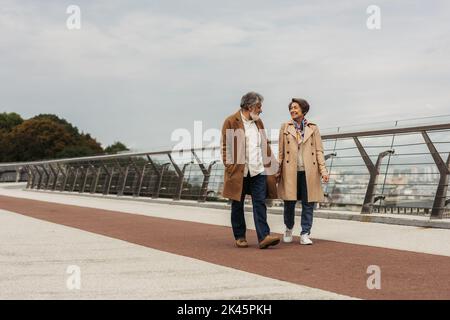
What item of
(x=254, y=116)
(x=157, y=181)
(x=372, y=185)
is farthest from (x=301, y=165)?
(x=157, y=181)

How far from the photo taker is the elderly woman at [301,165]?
7.68 meters

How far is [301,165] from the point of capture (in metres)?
7.78

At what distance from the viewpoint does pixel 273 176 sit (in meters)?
7.68

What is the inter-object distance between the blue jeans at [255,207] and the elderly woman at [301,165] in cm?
32

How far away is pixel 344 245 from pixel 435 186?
3.06m

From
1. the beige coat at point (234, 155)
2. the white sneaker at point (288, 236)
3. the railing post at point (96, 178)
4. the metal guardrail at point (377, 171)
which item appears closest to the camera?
the beige coat at point (234, 155)

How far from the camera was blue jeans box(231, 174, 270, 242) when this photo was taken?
7387 mm

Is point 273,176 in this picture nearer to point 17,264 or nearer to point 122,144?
point 17,264

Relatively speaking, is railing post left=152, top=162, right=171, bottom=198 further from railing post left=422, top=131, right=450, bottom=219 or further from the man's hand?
the man's hand

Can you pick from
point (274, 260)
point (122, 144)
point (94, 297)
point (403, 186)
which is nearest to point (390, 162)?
point (403, 186)

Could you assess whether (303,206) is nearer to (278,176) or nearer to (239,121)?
(278,176)

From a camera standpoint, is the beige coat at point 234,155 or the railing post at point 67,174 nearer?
the beige coat at point 234,155

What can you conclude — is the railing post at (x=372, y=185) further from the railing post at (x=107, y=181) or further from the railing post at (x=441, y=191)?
the railing post at (x=107, y=181)

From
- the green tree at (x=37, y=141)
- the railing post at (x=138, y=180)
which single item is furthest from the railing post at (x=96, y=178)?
the green tree at (x=37, y=141)
